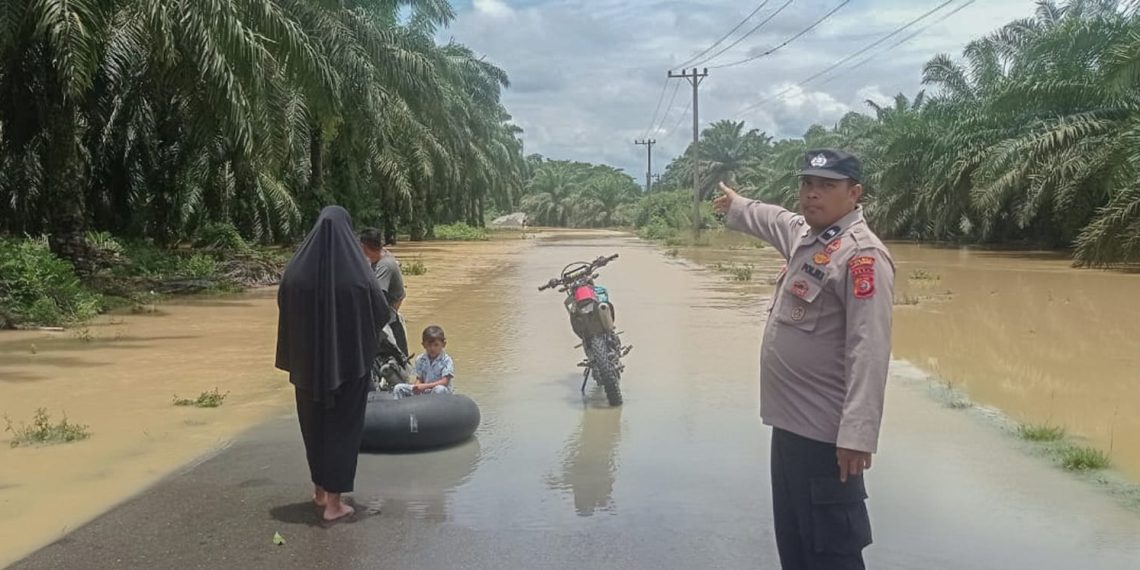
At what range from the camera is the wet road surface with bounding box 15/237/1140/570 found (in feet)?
14.5

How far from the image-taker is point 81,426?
690 cm

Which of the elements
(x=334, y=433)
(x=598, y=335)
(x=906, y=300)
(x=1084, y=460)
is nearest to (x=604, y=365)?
(x=598, y=335)

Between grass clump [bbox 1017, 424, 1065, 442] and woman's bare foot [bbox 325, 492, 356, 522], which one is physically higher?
woman's bare foot [bbox 325, 492, 356, 522]

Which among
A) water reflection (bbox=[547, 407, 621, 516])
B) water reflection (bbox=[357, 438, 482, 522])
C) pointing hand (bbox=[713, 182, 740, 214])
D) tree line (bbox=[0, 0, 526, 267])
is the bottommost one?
water reflection (bbox=[547, 407, 621, 516])

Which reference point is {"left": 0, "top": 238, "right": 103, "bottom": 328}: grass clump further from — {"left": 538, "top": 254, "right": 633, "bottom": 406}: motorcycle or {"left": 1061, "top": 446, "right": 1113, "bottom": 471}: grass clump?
{"left": 1061, "top": 446, "right": 1113, "bottom": 471}: grass clump

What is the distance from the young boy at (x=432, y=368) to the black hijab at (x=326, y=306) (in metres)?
1.87

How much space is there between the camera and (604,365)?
778 cm

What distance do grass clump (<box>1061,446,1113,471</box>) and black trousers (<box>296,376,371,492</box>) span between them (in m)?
4.12

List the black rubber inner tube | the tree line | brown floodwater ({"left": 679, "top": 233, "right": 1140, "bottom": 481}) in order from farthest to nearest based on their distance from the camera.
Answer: the tree line, brown floodwater ({"left": 679, "top": 233, "right": 1140, "bottom": 481}), the black rubber inner tube

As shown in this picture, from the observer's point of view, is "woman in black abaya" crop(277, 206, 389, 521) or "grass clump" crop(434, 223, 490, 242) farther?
"grass clump" crop(434, 223, 490, 242)

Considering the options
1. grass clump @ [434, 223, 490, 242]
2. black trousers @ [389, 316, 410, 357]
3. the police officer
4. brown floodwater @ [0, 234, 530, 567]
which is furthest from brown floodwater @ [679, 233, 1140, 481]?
grass clump @ [434, 223, 490, 242]

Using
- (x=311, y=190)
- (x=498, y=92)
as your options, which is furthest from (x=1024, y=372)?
(x=498, y=92)

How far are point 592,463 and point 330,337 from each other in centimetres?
208

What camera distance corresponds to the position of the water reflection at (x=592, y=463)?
17.6ft
